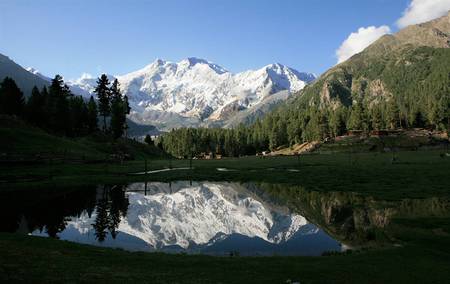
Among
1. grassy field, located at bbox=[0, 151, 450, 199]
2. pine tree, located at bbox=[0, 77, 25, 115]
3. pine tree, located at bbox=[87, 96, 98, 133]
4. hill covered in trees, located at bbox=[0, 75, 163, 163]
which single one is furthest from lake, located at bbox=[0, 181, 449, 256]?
pine tree, located at bbox=[87, 96, 98, 133]

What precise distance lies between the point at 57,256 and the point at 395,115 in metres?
194

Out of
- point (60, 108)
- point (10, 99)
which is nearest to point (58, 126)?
point (60, 108)

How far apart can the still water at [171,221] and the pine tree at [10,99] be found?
250 feet

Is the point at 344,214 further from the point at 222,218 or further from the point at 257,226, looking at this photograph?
the point at 222,218

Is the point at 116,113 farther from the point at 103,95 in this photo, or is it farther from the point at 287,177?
the point at 287,177

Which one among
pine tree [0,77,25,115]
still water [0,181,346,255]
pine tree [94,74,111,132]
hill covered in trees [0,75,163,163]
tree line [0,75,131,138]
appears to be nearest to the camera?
still water [0,181,346,255]

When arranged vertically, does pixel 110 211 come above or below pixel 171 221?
above

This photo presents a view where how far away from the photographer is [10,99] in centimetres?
11412

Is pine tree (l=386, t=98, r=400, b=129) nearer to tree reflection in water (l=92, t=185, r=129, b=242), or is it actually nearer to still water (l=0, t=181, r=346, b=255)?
still water (l=0, t=181, r=346, b=255)

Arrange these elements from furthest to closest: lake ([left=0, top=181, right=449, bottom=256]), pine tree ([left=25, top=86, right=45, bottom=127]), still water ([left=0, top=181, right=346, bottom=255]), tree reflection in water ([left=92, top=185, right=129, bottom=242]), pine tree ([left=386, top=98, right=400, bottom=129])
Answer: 1. pine tree ([left=386, top=98, right=400, bottom=129])
2. pine tree ([left=25, top=86, right=45, bottom=127])
3. tree reflection in water ([left=92, top=185, right=129, bottom=242])
4. still water ([left=0, top=181, right=346, bottom=255])
5. lake ([left=0, top=181, right=449, bottom=256])

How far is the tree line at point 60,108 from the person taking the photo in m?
116

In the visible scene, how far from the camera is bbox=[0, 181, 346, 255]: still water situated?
94.1 feet

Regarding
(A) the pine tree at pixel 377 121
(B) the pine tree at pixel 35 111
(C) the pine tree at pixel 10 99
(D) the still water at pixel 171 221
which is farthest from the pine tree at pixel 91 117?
(A) the pine tree at pixel 377 121

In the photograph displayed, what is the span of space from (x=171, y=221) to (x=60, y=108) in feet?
309
